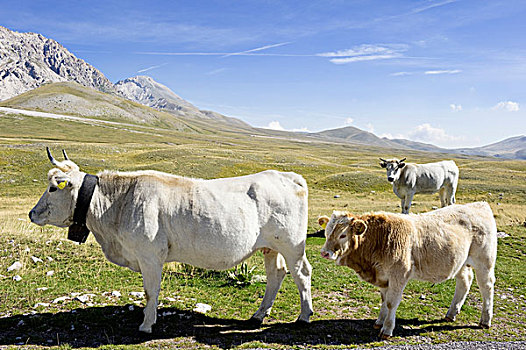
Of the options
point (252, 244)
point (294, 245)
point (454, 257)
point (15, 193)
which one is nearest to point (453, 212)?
point (454, 257)

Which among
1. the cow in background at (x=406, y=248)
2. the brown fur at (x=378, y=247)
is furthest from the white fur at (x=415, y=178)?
the brown fur at (x=378, y=247)

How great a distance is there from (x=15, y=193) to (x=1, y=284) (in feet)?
92.9

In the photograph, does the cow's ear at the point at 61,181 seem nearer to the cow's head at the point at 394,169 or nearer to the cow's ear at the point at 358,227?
the cow's ear at the point at 358,227

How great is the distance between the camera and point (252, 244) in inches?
276

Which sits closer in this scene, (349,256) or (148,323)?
(148,323)

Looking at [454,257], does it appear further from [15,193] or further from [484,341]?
[15,193]

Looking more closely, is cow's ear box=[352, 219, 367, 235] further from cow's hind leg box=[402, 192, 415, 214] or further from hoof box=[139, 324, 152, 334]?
cow's hind leg box=[402, 192, 415, 214]

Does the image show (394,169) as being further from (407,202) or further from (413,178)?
(407,202)

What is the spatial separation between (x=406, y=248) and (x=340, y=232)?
1.52 meters

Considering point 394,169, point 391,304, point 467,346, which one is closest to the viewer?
point 467,346

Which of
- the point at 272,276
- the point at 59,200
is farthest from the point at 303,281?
the point at 59,200

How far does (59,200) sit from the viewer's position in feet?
22.2

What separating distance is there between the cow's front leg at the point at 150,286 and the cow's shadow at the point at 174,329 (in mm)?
249

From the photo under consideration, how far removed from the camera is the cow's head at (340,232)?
22.9 ft
